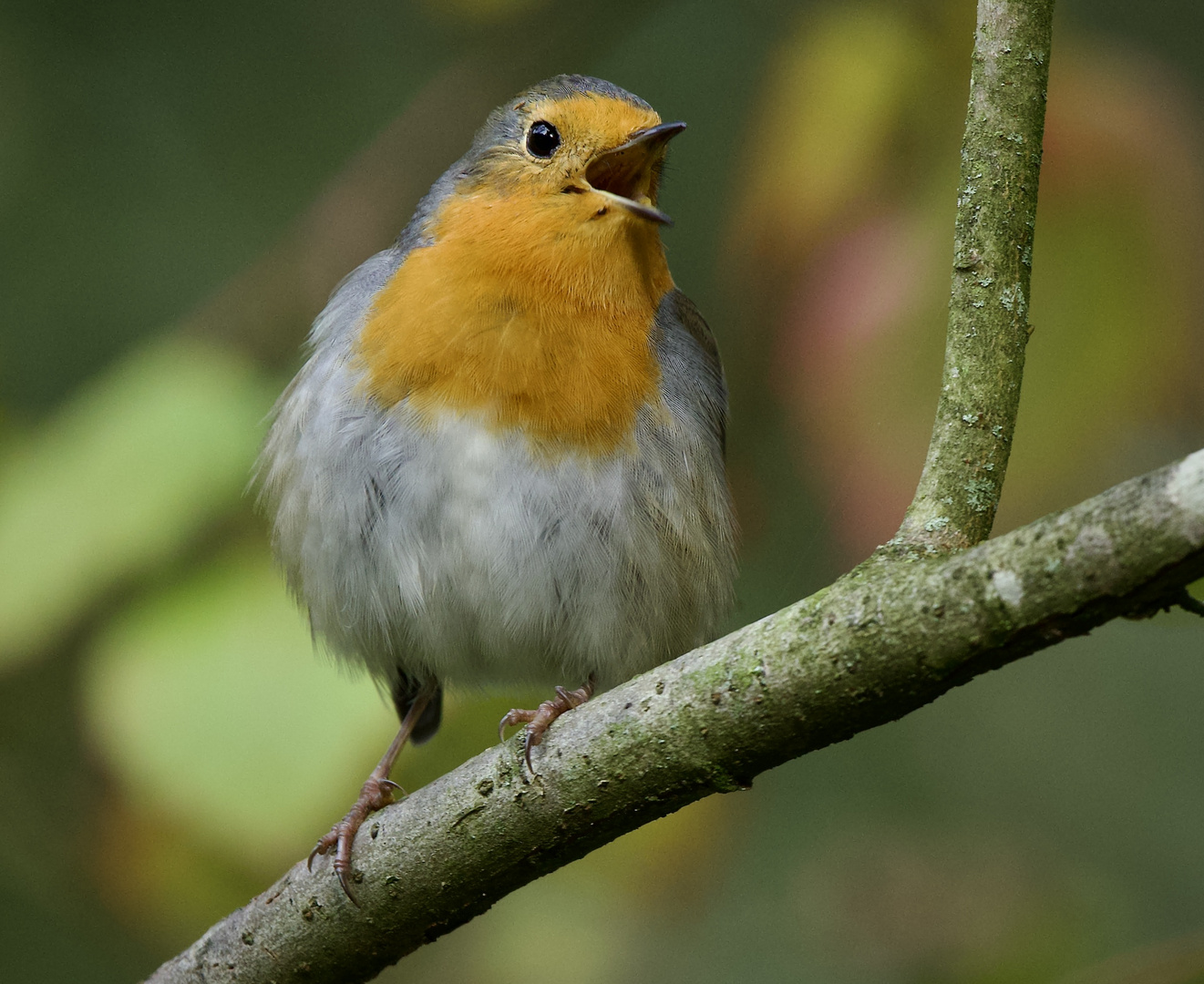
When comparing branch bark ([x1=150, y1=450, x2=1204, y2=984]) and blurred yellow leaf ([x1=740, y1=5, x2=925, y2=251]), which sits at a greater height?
blurred yellow leaf ([x1=740, y1=5, x2=925, y2=251])

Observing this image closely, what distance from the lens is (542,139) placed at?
312 centimetres

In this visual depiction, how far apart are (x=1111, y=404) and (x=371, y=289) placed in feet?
5.66

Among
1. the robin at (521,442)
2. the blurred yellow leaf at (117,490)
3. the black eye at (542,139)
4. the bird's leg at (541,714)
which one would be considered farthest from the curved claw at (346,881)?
the black eye at (542,139)

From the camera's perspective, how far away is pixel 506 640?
301 centimetres

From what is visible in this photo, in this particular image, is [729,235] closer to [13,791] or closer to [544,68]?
[544,68]

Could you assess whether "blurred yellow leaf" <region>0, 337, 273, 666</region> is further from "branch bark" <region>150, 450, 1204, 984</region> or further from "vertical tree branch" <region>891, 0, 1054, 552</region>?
"vertical tree branch" <region>891, 0, 1054, 552</region>

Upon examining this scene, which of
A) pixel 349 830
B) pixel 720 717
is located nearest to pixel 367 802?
pixel 349 830

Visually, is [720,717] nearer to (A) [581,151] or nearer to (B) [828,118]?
(B) [828,118]

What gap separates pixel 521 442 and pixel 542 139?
2.61 feet

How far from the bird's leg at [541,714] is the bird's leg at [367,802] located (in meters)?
0.22

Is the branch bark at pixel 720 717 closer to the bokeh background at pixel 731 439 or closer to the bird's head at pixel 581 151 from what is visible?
the bokeh background at pixel 731 439

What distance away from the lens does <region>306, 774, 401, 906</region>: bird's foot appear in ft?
7.72

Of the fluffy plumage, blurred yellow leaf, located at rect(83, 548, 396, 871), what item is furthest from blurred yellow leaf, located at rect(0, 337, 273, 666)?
the fluffy plumage

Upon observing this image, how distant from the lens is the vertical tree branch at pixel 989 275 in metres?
1.95
